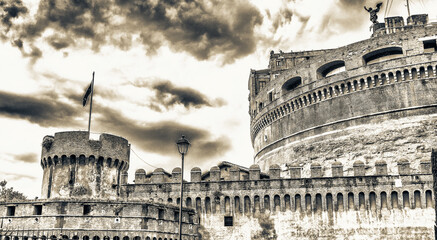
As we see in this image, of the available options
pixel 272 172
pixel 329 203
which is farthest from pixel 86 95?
pixel 329 203

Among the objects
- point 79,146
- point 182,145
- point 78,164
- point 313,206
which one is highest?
point 79,146

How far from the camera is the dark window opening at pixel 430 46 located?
1401 inches

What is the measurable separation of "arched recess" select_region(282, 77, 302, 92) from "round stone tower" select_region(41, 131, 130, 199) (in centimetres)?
1876

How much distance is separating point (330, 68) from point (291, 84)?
15.6 ft

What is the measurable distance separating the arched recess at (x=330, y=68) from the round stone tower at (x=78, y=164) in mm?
19162

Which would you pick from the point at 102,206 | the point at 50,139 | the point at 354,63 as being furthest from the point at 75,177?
the point at 354,63

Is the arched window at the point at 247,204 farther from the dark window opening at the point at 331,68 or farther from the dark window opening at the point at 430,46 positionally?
the dark window opening at the point at 430,46

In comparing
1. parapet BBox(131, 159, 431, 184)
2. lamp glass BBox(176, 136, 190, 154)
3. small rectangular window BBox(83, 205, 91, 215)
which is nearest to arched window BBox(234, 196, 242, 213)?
parapet BBox(131, 159, 431, 184)

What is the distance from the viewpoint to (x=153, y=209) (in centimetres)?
2589

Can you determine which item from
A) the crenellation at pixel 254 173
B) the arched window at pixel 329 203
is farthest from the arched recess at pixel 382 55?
the crenellation at pixel 254 173

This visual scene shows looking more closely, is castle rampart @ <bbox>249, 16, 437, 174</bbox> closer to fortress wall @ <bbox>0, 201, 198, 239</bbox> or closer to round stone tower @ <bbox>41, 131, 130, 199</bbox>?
round stone tower @ <bbox>41, 131, 130, 199</bbox>

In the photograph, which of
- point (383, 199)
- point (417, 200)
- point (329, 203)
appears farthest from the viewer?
point (329, 203)

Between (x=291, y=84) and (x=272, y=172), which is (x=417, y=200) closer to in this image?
(x=272, y=172)

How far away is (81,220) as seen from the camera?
2428 cm
